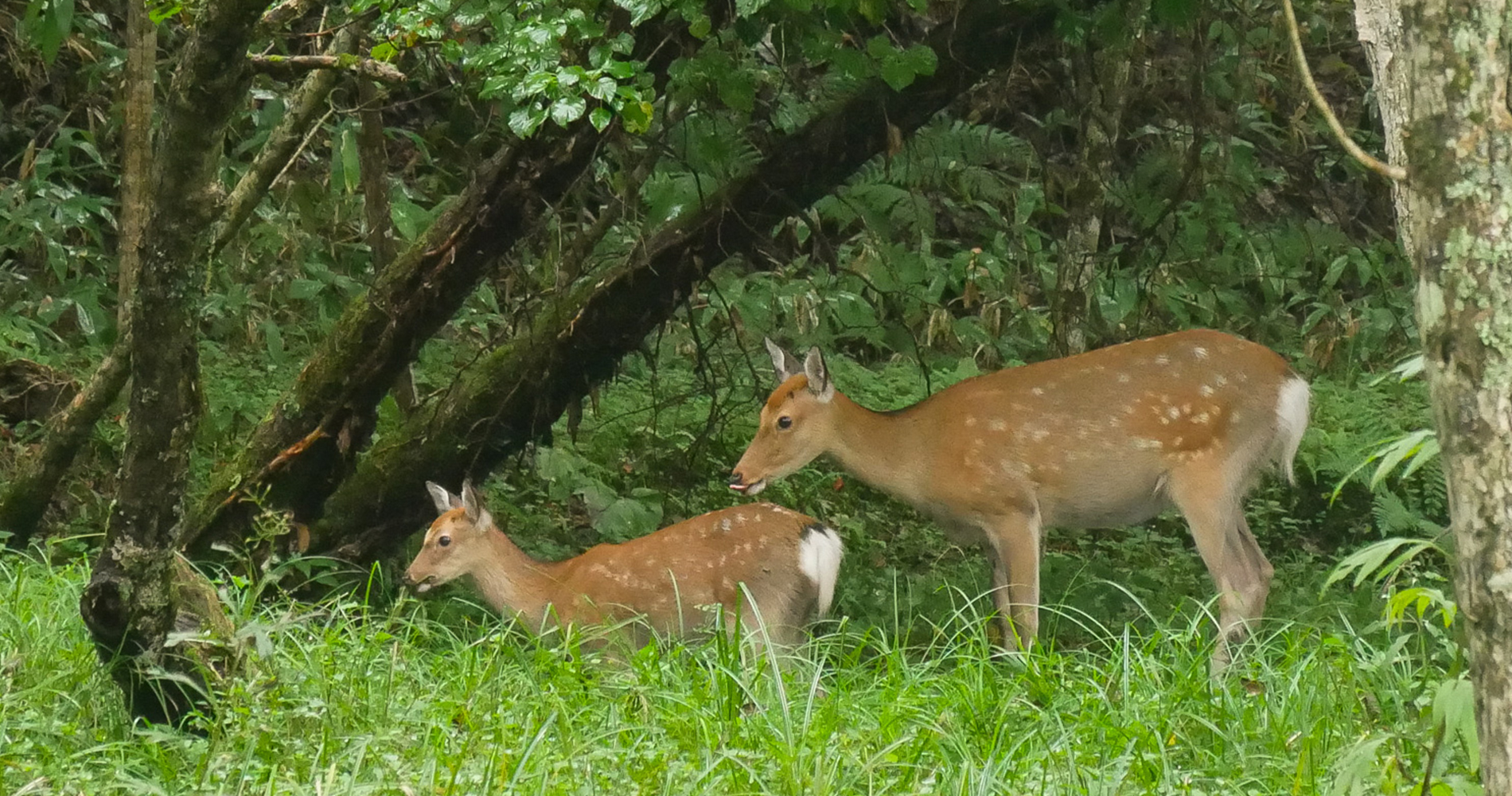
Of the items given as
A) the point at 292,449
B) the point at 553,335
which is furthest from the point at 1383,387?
the point at 292,449

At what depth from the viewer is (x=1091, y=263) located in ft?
31.0

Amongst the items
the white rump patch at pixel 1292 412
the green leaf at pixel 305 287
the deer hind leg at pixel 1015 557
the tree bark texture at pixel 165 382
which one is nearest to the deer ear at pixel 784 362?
the deer hind leg at pixel 1015 557

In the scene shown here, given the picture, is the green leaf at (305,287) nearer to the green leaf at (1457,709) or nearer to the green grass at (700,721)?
the green grass at (700,721)

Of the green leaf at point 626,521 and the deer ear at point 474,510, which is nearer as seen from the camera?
the deer ear at point 474,510

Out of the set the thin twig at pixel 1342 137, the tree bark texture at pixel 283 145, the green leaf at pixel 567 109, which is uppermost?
the thin twig at pixel 1342 137

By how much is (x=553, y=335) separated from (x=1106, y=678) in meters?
2.84

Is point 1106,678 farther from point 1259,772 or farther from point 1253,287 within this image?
point 1253,287

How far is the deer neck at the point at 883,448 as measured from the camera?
23.4ft

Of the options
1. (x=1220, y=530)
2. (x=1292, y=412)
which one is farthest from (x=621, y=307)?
(x=1292, y=412)

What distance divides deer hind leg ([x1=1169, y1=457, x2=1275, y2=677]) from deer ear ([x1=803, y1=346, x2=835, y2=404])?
4.59 ft

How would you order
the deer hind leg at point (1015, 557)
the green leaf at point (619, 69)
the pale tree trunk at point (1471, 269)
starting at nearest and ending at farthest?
the pale tree trunk at point (1471, 269) < the green leaf at point (619, 69) < the deer hind leg at point (1015, 557)

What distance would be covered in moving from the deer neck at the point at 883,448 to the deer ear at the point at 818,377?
0.06 m

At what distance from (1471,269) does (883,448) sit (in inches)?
190

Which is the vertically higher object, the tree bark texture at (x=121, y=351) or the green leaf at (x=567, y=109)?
the green leaf at (x=567, y=109)
